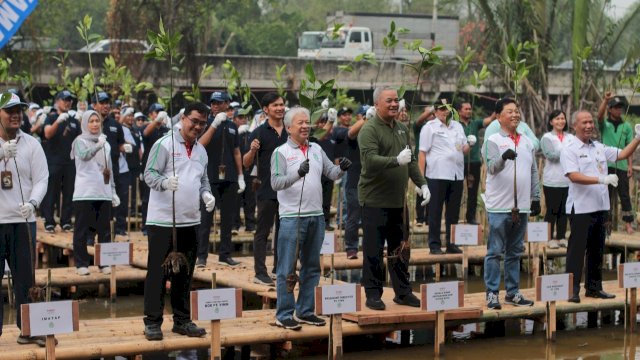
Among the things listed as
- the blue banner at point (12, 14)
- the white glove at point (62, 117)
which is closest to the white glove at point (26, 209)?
the blue banner at point (12, 14)

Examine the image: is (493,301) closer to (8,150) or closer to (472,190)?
(8,150)

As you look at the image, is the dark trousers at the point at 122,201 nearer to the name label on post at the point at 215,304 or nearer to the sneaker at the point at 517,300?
the sneaker at the point at 517,300

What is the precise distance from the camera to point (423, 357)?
10.4m

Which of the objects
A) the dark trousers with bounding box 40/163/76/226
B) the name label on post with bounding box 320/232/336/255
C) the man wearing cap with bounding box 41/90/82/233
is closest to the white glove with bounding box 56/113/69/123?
the man wearing cap with bounding box 41/90/82/233

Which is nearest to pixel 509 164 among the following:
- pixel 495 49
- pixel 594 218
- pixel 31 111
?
pixel 594 218

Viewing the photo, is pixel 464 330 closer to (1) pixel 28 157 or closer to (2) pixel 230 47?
(1) pixel 28 157

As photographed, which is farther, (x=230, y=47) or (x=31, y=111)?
(x=230, y=47)

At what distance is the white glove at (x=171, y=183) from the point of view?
356 inches

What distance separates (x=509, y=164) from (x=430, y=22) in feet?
98.7

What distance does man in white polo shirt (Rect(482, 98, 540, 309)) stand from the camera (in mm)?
11000

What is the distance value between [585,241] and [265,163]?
3.17 m

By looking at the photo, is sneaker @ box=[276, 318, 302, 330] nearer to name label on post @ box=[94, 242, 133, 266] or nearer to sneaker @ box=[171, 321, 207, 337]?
sneaker @ box=[171, 321, 207, 337]

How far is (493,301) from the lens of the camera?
11.1 meters

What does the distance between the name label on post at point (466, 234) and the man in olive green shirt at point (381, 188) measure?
3096 millimetres
